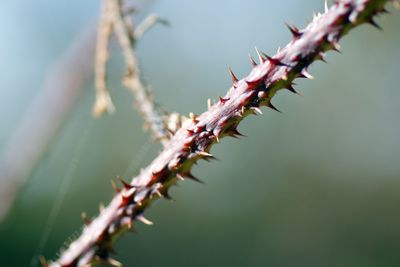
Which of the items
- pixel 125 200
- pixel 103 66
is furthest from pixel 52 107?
pixel 125 200

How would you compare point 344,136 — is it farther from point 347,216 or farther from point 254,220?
point 254,220

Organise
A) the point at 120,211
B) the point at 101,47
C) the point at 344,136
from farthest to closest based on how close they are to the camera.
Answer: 1. the point at 344,136
2. the point at 101,47
3. the point at 120,211

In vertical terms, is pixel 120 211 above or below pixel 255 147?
below

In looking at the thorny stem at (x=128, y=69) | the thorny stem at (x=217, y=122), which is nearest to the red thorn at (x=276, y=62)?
the thorny stem at (x=217, y=122)

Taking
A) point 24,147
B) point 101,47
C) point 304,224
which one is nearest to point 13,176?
point 24,147

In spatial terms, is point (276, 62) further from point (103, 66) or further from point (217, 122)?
point (103, 66)

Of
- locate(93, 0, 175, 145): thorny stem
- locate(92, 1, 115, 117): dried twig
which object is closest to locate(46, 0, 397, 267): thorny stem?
locate(93, 0, 175, 145): thorny stem

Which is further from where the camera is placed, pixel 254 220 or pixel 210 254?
pixel 254 220

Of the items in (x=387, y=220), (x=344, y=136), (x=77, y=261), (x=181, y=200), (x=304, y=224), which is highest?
(x=181, y=200)
